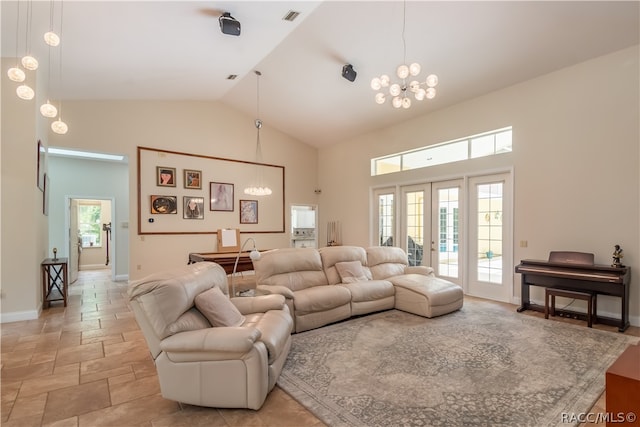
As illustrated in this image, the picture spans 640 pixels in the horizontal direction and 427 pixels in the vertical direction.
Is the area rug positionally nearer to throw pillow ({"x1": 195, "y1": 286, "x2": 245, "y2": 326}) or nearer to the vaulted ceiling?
throw pillow ({"x1": 195, "y1": 286, "x2": 245, "y2": 326})

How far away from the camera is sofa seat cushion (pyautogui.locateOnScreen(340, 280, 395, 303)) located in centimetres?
439

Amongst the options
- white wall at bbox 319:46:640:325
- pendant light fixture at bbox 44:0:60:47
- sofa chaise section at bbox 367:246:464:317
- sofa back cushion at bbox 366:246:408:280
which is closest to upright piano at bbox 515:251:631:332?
white wall at bbox 319:46:640:325

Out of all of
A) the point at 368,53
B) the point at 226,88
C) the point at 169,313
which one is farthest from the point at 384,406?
the point at 226,88

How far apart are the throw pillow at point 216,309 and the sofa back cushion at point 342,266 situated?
2.15 metres

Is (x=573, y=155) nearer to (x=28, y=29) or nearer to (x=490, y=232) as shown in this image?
(x=490, y=232)

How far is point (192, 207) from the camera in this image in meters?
7.43

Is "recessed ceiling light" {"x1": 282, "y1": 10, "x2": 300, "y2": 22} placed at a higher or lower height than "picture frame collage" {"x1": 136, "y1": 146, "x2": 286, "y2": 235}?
higher

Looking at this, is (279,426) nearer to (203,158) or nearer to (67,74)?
(67,74)

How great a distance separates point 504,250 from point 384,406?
13.7 ft

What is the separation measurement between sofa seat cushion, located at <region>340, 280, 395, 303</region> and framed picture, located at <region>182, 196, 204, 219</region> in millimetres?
4423

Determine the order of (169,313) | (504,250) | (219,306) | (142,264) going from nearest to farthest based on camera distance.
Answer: (169,313), (219,306), (504,250), (142,264)

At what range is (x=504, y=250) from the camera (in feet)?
17.7

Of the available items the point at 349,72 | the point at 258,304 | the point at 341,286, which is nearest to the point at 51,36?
the point at 258,304

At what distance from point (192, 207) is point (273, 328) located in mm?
5536
